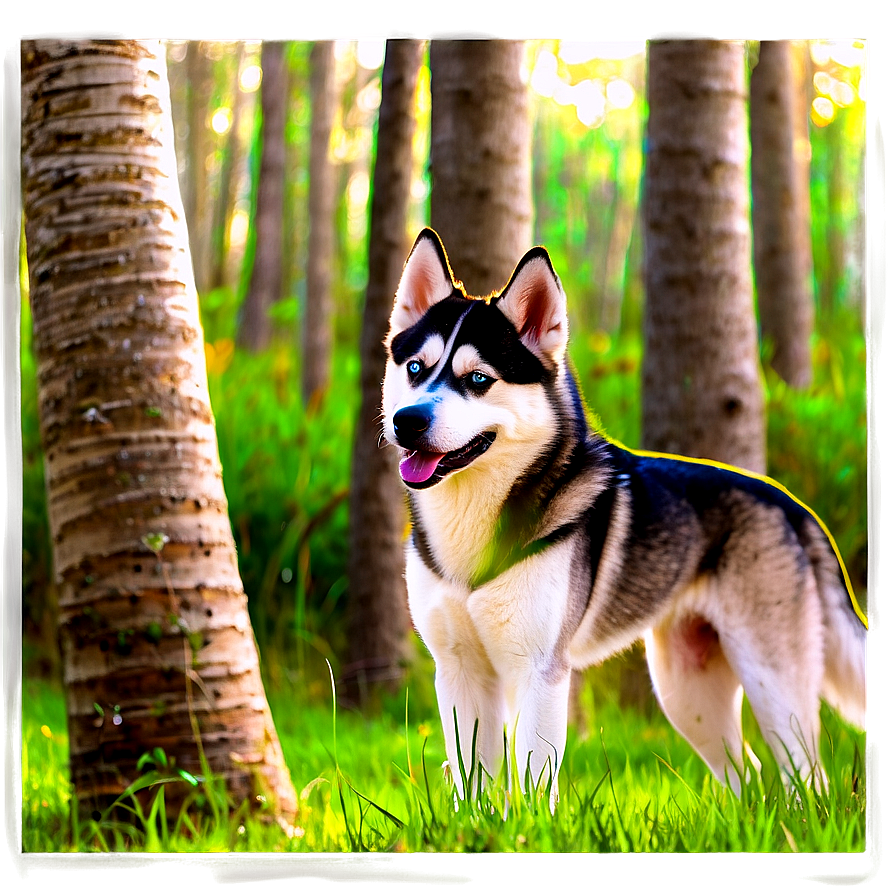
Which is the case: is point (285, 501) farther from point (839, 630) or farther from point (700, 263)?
point (839, 630)

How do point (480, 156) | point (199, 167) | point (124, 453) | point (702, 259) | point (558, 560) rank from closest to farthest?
point (558, 560) < point (124, 453) < point (480, 156) < point (702, 259) < point (199, 167)

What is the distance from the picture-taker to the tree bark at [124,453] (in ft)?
8.23

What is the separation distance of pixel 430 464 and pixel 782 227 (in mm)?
3442

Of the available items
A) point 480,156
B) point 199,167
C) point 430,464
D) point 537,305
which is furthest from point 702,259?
point 199,167

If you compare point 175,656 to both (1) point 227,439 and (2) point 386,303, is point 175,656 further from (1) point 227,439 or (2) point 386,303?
(1) point 227,439

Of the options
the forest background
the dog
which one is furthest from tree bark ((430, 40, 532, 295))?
the dog

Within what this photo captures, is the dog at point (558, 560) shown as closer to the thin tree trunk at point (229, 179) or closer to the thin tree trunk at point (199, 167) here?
the thin tree trunk at point (199, 167)

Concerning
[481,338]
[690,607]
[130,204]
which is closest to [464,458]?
[481,338]

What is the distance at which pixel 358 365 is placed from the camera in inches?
187

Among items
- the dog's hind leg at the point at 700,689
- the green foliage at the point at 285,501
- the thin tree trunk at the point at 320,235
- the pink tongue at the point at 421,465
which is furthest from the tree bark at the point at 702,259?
the thin tree trunk at the point at 320,235

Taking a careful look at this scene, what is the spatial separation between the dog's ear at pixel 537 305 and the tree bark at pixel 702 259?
1170 mm

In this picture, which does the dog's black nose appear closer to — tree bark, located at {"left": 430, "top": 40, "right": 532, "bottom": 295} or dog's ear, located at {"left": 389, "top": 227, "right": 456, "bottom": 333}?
dog's ear, located at {"left": 389, "top": 227, "right": 456, "bottom": 333}

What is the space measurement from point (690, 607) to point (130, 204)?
6.40 feet

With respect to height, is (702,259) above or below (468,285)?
above
